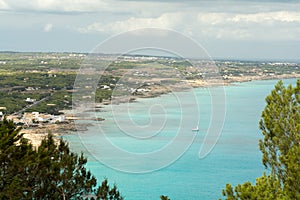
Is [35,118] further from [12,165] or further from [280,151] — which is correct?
[280,151]

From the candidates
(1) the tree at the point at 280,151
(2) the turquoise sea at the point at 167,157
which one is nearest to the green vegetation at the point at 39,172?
(1) the tree at the point at 280,151

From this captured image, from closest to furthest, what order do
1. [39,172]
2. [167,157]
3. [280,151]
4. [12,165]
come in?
[280,151], [12,165], [39,172], [167,157]

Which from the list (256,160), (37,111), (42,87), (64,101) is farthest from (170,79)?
(42,87)

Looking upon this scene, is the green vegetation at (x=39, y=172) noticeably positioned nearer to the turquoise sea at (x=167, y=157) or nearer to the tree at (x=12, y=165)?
the tree at (x=12, y=165)

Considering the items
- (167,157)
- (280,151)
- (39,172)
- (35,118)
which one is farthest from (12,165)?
(35,118)

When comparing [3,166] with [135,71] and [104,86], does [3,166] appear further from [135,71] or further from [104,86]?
[104,86]

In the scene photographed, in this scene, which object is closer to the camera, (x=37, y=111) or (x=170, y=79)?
(x=170, y=79)

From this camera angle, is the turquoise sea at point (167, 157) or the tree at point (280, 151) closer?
the tree at point (280, 151)
